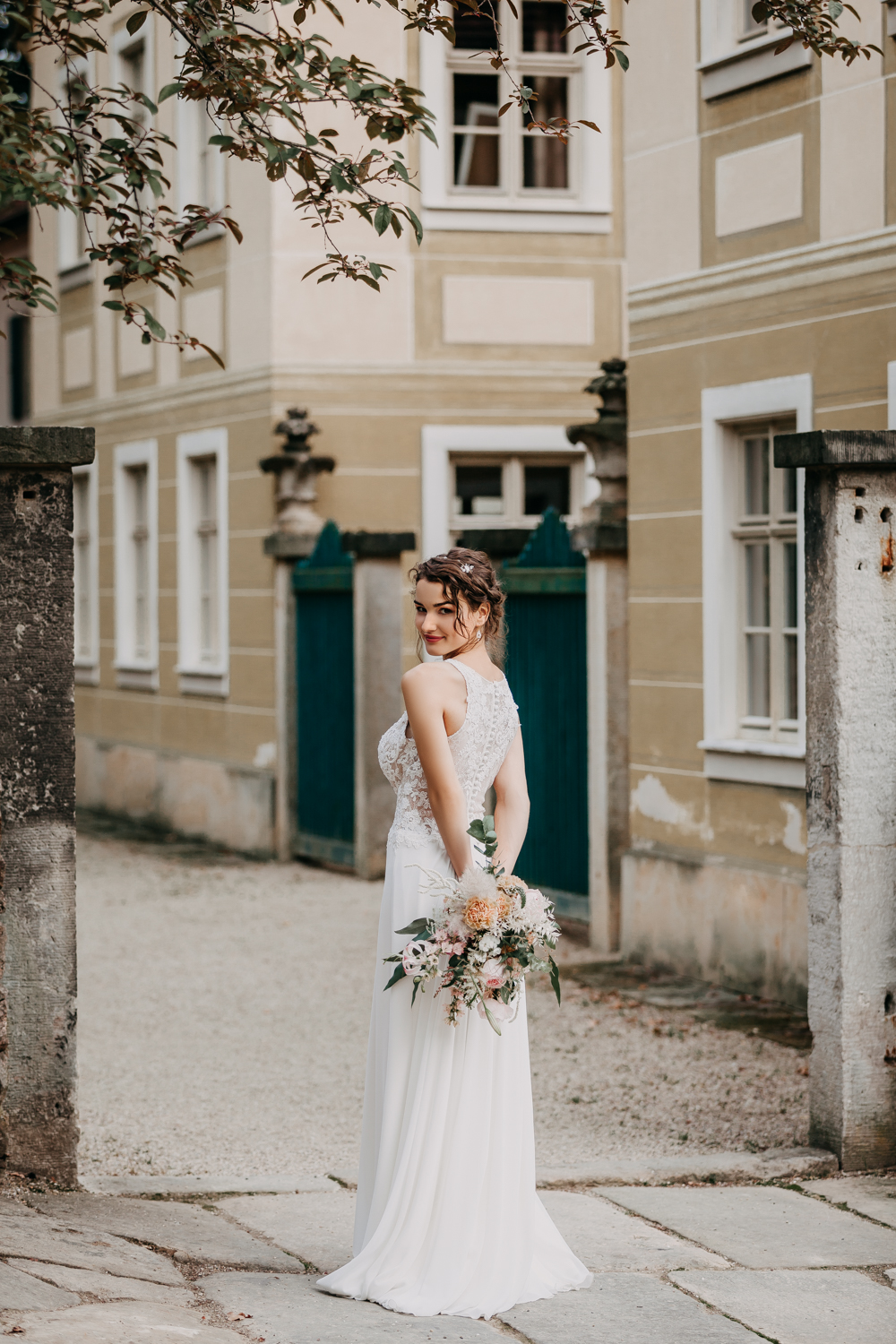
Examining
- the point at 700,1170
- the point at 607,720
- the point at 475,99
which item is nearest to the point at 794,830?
the point at 607,720

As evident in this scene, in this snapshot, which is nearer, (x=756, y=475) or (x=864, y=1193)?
(x=864, y=1193)

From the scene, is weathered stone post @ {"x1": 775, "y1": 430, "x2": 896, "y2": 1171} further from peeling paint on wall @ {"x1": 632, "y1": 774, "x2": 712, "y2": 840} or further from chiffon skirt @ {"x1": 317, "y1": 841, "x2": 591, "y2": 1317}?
peeling paint on wall @ {"x1": 632, "y1": 774, "x2": 712, "y2": 840}

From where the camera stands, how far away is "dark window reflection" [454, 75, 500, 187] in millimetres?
15680

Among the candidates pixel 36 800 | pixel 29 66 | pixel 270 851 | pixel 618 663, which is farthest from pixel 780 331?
pixel 29 66

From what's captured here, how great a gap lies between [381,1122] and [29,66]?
57.1 ft

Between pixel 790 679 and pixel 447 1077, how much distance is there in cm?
546

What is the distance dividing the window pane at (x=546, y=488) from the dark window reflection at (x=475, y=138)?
247 cm

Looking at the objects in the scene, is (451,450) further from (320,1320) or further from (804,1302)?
(320,1320)

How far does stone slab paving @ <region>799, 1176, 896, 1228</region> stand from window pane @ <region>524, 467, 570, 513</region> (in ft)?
34.0

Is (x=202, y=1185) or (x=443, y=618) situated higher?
(x=443, y=618)

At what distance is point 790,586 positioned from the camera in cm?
977

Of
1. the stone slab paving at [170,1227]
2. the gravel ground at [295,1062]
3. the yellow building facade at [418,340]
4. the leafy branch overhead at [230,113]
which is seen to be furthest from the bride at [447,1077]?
the yellow building facade at [418,340]

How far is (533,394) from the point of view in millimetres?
15805

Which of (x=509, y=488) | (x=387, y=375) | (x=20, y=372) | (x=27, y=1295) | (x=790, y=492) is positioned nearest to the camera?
(x=27, y=1295)
